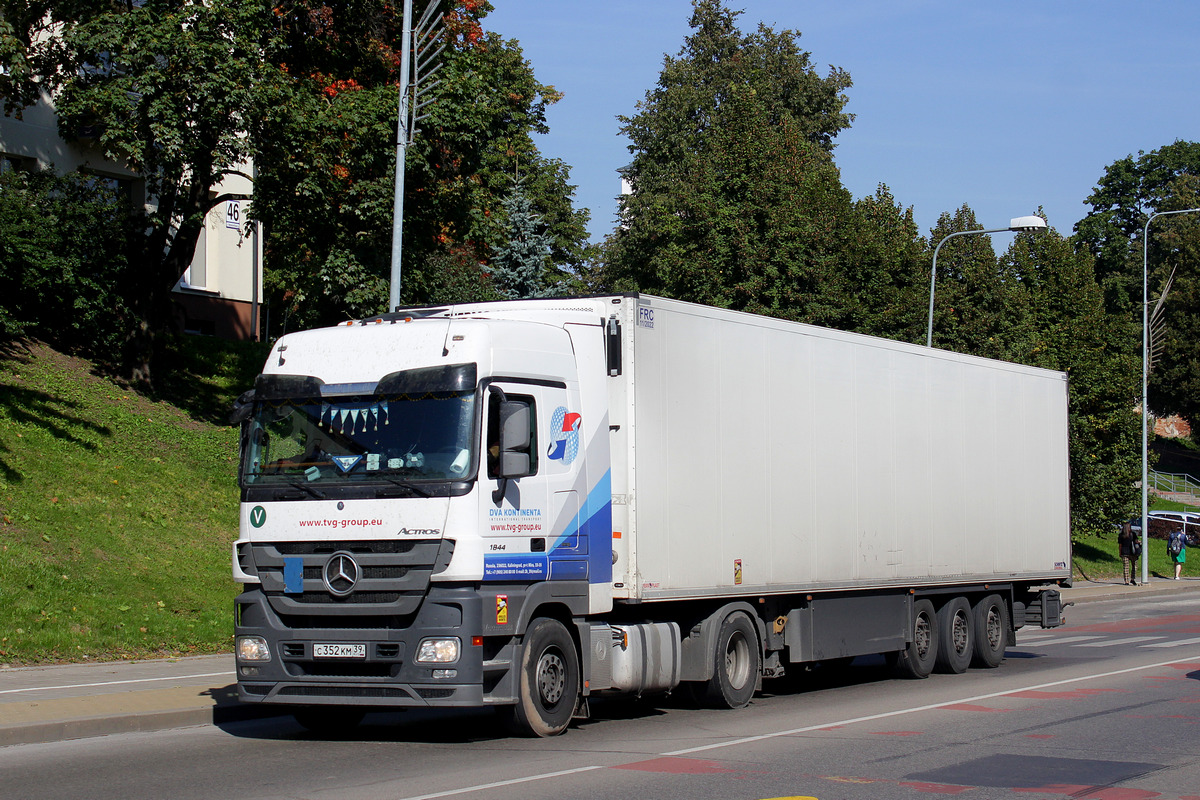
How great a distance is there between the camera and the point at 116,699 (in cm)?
1202

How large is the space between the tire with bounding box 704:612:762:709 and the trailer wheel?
3543mm

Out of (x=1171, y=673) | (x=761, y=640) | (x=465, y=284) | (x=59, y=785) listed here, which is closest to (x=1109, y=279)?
(x=465, y=284)

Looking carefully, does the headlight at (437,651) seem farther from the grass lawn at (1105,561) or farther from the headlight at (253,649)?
the grass lawn at (1105,561)

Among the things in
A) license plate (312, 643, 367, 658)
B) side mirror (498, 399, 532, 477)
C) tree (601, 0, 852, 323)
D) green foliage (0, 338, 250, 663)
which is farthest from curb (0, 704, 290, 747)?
tree (601, 0, 852, 323)

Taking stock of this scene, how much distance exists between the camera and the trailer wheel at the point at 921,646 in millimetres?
16031

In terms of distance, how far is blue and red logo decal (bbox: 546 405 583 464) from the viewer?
420 inches

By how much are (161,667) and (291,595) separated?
17.9 feet

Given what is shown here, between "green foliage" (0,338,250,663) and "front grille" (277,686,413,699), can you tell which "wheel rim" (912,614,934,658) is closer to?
"front grille" (277,686,413,699)

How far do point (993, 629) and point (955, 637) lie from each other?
50.8 inches

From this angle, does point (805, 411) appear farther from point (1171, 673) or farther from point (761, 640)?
point (1171, 673)

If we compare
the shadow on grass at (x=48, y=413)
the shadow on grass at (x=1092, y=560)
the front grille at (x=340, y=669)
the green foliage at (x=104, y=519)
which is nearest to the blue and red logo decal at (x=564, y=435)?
the front grille at (x=340, y=669)

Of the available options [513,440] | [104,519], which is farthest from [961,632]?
[104,519]

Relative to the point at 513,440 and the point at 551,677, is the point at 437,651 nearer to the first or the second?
the point at 551,677

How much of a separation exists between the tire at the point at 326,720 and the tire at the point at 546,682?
1.86m
